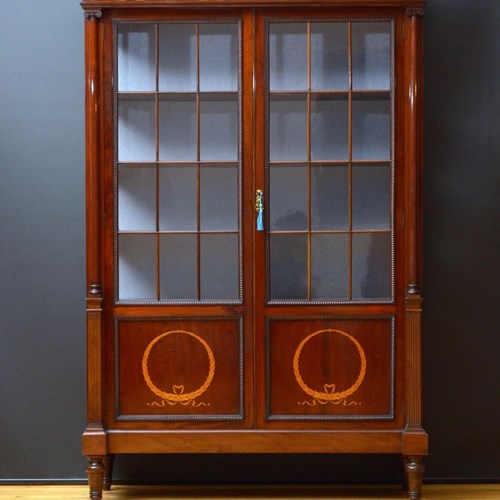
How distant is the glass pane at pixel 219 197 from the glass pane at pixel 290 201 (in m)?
0.16

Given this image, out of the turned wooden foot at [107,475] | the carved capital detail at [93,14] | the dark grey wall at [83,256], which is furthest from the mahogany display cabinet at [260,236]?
the dark grey wall at [83,256]

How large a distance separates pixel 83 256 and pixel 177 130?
0.81 meters

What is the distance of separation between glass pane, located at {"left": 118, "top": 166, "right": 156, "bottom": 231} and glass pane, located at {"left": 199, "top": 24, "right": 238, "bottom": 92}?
427mm

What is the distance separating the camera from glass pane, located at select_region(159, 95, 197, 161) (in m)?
3.40

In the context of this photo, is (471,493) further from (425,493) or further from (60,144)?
(60,144)

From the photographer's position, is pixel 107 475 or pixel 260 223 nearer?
pixel 260 223

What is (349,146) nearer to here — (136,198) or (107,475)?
(136,198)

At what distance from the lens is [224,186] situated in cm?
339

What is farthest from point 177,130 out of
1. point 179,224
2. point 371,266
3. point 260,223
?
point 371,266

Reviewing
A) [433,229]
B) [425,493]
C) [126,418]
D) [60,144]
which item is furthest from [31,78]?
[425,493]

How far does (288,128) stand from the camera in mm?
3373

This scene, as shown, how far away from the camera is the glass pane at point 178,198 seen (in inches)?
134

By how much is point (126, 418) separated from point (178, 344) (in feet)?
1.19

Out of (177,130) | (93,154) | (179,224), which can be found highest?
(177,130)
